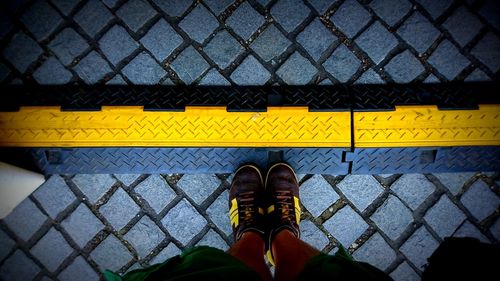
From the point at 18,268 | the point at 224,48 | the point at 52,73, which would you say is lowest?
the point at 18,268

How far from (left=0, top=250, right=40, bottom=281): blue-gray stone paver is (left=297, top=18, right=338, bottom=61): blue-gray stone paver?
2.72m

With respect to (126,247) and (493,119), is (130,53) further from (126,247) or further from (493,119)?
(493,119)

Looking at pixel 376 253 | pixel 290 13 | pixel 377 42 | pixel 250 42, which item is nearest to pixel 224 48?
pixel 250 42

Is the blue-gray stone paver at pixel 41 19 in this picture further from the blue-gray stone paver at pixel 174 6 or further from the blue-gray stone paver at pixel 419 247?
the blue-gray stone paver at pixel 419 247

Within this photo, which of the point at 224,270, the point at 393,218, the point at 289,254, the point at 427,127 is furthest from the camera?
the point at 393,218

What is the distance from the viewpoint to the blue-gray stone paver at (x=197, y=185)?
2.72 m

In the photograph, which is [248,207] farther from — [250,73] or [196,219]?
[250,73]

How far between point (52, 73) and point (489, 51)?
3.39m

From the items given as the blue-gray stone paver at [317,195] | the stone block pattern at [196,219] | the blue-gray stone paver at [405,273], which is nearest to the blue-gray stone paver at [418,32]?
the stone block pattern at [196,219]

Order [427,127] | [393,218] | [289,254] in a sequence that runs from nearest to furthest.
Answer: [289,254], [427,127], [393,218]

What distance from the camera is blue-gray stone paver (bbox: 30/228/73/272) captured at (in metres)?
2.72

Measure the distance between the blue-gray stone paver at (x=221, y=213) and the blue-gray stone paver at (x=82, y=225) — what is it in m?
0.88

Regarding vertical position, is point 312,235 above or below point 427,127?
below

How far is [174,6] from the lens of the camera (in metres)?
2.73
